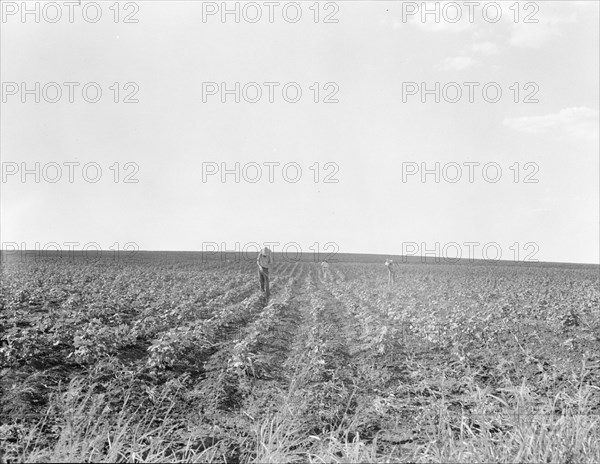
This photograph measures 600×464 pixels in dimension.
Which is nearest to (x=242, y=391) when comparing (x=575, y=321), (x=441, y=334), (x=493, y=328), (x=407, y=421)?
(x=407, y=421)

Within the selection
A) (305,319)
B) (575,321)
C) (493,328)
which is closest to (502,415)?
(493,328)

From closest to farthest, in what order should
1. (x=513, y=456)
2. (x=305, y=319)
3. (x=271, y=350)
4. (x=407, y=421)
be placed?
(x=513, y=456), (x=407, y=421), (x=271, y=350), (x=305, y=319)

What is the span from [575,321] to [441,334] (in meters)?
3.97

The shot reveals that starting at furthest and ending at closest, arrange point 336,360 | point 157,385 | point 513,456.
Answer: point 336,360
point 157,385
point 513,456

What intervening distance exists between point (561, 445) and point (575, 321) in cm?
982

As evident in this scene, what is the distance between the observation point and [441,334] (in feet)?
37.9

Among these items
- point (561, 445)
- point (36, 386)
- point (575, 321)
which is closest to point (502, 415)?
point (561, 445)

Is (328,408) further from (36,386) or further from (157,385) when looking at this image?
(36,386)

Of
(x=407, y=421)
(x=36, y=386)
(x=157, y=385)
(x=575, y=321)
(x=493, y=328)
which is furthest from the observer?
(x=575, y=321)

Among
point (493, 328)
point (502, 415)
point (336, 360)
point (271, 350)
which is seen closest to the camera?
point (502, 415)

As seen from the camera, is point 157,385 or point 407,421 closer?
point 407,421

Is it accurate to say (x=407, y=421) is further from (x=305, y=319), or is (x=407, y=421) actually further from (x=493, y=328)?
(x=305, y=319)

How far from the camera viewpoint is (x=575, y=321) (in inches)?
526

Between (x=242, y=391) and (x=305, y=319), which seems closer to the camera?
(x=242, y=391)
